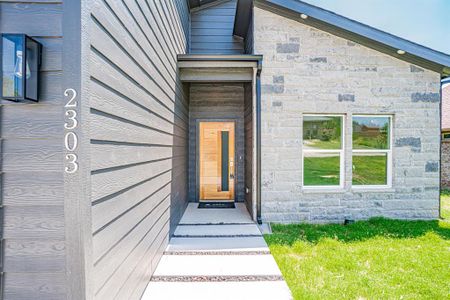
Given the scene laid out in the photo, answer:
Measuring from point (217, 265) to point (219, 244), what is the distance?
526 mm

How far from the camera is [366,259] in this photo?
10.00ft

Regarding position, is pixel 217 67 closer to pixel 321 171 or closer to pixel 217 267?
pixel 321 171

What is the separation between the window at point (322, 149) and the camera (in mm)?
4457

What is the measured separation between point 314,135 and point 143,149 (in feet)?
11.0

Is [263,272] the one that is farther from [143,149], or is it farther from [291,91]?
[291,91]

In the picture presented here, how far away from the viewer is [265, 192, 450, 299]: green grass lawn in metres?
2.45

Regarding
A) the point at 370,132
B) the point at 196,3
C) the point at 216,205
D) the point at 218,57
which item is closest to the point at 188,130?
the point at 216,205

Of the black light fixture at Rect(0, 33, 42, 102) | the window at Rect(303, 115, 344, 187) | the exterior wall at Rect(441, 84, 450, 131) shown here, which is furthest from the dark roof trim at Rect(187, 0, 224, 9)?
the exterior wall at Rect(441, 84, 450, 131)

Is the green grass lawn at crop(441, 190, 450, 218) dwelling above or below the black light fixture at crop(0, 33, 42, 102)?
below

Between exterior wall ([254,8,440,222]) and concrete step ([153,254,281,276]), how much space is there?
4.50 ft

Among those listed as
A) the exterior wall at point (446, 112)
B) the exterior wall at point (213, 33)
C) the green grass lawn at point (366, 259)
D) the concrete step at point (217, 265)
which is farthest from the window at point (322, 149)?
the exterior wall at point (446, 112)

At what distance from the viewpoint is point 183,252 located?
128 inches

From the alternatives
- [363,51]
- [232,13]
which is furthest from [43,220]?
[232,13]

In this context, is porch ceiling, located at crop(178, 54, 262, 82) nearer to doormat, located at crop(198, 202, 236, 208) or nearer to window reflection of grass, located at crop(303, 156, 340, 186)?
window reflection of grass, located at crop(303, 156, 340, 186)
